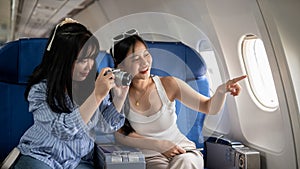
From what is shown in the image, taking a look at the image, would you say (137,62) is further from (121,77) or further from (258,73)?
(258,73)

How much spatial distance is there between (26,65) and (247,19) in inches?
48.6

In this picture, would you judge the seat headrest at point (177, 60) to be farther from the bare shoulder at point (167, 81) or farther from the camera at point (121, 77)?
the camera at point (121, 77)

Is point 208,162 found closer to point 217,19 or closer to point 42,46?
point 217,19

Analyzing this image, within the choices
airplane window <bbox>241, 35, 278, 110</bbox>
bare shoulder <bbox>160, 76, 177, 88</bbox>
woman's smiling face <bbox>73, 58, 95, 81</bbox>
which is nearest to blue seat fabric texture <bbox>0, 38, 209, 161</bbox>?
bare shoulder <bbox>160, 76, 177, 88</bbox>

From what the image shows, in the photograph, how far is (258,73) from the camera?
2.47 m

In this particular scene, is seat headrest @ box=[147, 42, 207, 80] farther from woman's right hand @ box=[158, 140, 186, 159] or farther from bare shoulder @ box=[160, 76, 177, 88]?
woman's right hand @ box=[158, 140, 186, 159]

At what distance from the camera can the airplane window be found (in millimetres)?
2379

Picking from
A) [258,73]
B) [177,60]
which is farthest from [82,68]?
[258,73]

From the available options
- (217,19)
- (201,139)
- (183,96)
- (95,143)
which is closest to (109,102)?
(95,143)

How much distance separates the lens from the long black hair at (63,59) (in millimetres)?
1650

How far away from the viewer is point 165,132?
1870 millimetres

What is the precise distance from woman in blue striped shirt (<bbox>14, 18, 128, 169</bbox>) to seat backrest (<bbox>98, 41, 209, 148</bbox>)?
402 millimetres

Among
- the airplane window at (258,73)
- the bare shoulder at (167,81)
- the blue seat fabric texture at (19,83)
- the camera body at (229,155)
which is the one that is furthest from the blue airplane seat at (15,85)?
the airplane window at (258,73)

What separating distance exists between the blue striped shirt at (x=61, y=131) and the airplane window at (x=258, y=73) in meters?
1.03
